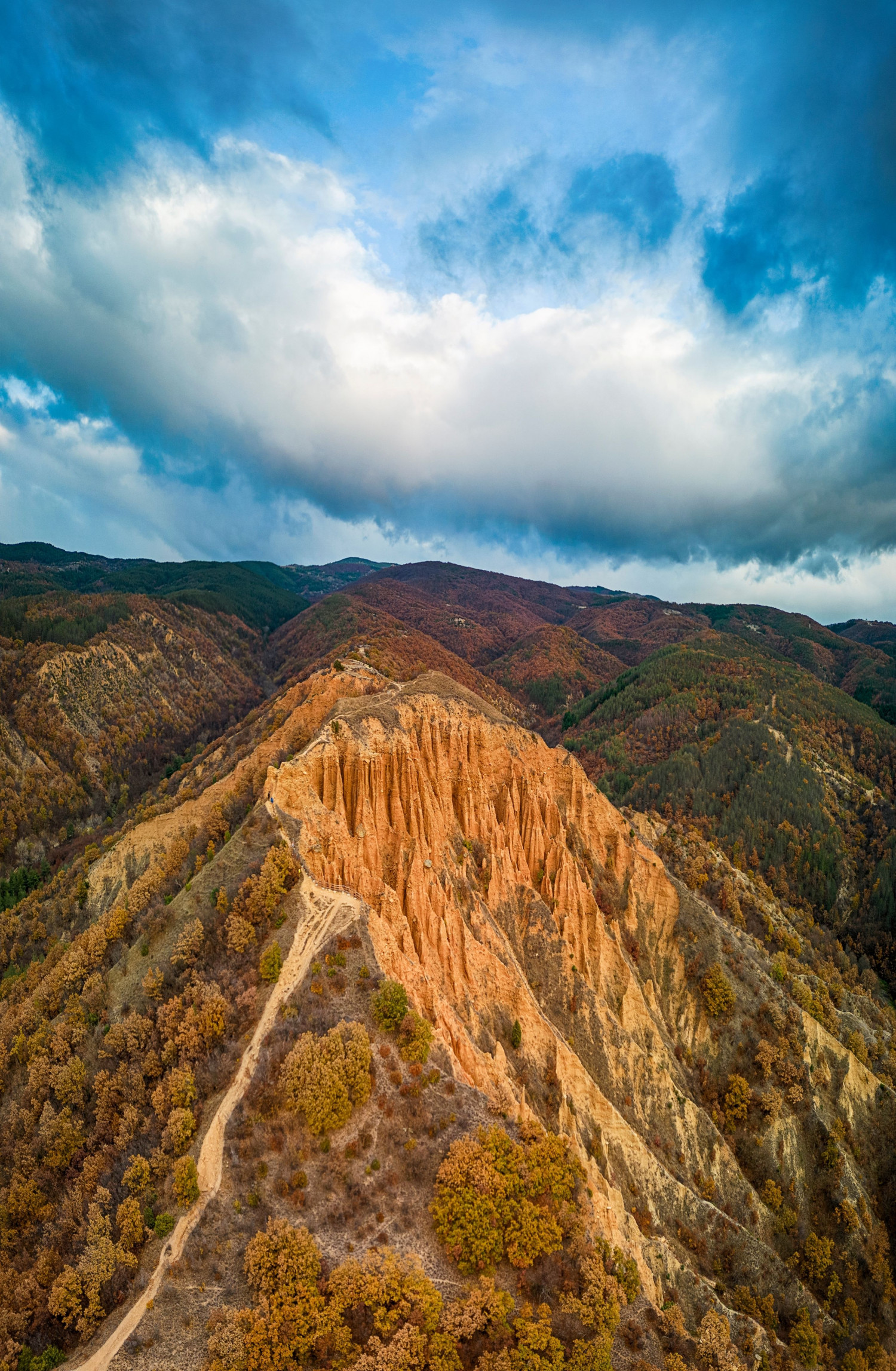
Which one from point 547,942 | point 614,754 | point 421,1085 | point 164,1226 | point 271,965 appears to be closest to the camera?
point 164,1226

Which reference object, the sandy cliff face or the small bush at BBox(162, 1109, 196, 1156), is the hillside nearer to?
the small bush at BBox(162, 1109, 196, 1156)

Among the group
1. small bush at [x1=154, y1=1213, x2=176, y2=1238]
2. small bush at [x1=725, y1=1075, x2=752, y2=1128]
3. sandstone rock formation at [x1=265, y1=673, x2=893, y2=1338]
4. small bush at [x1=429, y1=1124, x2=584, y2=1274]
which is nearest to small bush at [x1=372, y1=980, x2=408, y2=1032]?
sandstone rock formation at [x1=265, y1=673, x2=893, y2=1338]

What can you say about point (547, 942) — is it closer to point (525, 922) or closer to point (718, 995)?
point (525, 922)

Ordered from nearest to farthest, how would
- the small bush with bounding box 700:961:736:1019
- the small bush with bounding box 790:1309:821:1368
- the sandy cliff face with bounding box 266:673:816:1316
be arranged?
the sandy cliff face with bounding box 266:673:816:1316
the small bush with bounding box 790:1309:821:1368
the small bush with bounding box 700:961:736:1019

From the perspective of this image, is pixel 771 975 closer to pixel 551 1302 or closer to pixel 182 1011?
pixel 551 1302

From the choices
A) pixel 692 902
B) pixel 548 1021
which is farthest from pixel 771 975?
pixel 548 1021

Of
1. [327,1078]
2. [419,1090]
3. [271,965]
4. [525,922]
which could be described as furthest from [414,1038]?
[525,922]
